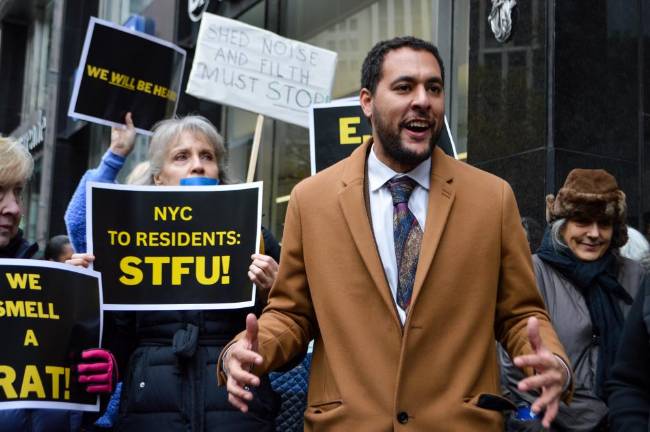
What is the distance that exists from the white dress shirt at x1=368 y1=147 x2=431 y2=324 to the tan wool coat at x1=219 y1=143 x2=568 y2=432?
48 millimetres

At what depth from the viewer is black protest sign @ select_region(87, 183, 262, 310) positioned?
3791 millimetres

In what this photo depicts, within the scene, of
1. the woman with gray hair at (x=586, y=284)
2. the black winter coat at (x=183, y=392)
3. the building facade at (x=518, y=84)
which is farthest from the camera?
the building facade at (x=518, y=84)

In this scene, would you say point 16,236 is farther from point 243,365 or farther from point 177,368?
point 243,365

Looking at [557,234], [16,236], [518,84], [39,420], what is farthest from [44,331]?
[518,84]

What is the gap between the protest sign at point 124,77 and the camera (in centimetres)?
609

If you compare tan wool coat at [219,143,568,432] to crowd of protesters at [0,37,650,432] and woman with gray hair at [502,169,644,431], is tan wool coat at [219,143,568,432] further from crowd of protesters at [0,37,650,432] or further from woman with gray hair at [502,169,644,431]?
woman with gray hair at [502,169,644,431]

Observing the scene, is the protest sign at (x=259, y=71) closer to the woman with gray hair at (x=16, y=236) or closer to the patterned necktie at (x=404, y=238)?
the woman with gray hair at (x=16, y=236)

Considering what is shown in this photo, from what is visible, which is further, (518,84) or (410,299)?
(518,84)

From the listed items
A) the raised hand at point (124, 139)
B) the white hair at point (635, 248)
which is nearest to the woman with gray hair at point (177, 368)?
the raised hand at point (124, 139)

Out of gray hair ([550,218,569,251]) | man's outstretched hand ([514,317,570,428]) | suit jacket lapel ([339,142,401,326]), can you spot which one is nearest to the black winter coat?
suit jacket lapel ([339,142,401,326])

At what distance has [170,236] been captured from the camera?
12.8 feet

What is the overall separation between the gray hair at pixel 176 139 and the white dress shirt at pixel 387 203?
1.23 m

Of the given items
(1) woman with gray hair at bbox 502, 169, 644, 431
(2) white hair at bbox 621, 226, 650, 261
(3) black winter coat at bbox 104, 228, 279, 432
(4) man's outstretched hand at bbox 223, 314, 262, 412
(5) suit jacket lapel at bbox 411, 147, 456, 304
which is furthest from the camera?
(2) white hair at bbox 621, 226, 650, 261

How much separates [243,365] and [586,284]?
6.49 ft
